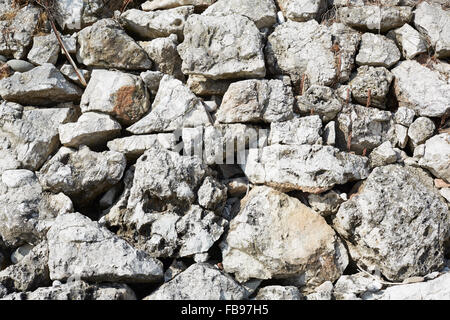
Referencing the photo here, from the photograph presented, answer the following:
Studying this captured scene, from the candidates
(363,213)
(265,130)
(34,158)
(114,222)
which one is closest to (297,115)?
(265,130)

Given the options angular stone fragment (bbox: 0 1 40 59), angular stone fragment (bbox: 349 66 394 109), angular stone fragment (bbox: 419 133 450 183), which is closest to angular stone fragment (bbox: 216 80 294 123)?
angular stone fragment (bbox: 349 66 394 109)

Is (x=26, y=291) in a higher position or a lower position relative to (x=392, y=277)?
higher

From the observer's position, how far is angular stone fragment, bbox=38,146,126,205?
17.7ft

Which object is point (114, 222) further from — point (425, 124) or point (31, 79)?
point (425, 124)

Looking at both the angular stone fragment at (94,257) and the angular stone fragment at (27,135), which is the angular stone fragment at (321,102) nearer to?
the angular stone fragment at (94,257)

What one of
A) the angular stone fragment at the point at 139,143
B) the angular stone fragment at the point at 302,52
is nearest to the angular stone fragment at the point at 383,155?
the angular stone fragment at the point at 302,52

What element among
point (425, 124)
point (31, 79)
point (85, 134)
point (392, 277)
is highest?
point (31, 79)

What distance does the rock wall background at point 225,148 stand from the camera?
4.97 metres

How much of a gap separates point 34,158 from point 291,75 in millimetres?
4023

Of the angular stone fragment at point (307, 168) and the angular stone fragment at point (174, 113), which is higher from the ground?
the angular stone fragment at point (174, 113)

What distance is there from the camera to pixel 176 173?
529 centimetres

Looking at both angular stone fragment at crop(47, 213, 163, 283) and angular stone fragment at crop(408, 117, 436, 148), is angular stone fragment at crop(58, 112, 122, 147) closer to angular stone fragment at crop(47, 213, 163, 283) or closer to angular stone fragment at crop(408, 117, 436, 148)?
angular stone fragment at crop(47, 213, 163, 283)

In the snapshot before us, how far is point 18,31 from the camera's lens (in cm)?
641

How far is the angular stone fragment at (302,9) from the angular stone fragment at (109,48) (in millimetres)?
2434
